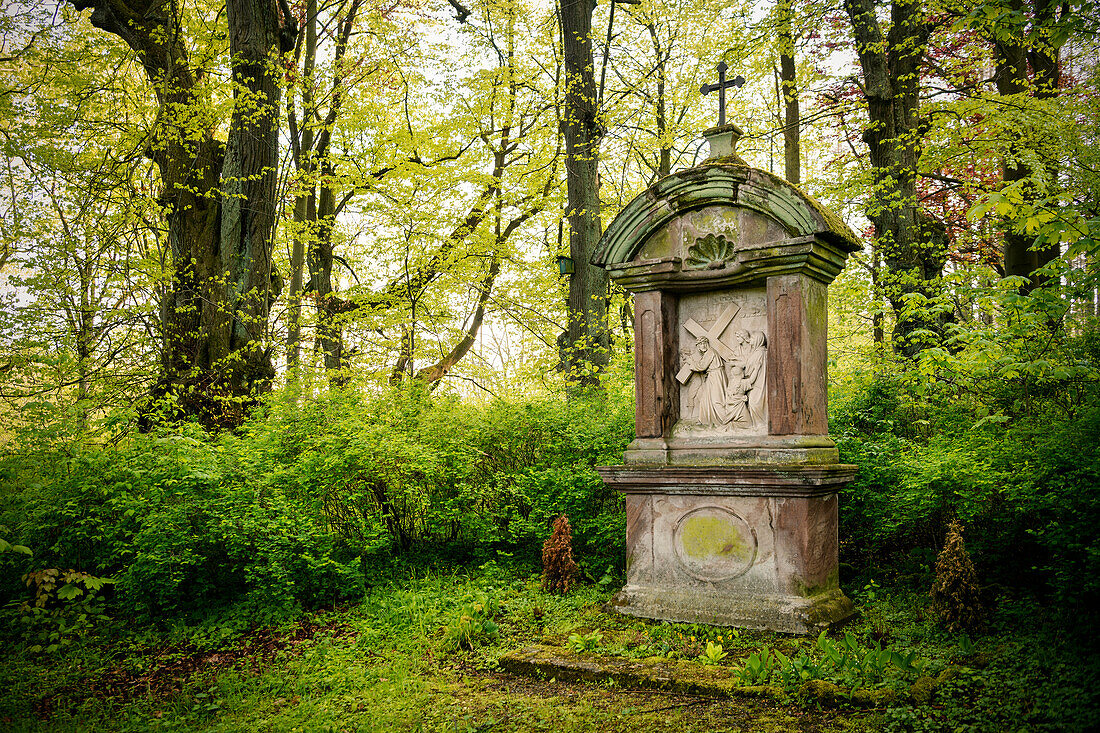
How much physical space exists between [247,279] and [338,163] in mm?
4361

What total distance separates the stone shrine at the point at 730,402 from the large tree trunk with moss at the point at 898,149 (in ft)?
14.6

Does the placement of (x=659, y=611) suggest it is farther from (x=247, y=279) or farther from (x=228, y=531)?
(x=247, y=279)

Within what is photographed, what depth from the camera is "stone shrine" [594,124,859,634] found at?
5.43 m

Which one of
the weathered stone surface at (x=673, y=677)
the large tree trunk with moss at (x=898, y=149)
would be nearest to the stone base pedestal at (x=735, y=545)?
the weathered stone surface at (x=673, y=677)

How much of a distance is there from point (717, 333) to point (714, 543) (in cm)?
173

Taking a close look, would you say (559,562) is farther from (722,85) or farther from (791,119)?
(791,119)

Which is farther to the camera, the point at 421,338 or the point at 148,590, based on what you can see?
the point at 421,338

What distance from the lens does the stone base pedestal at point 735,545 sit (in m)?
5.33

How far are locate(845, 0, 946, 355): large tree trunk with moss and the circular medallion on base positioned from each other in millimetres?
5347

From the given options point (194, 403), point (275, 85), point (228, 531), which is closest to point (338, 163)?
point (275, 85)

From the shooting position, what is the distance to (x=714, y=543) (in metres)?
5.69

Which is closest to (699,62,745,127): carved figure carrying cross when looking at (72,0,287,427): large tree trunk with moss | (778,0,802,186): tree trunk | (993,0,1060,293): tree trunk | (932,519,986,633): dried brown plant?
(932,519,986,633): dried brown plant

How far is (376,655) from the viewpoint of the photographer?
5391mm

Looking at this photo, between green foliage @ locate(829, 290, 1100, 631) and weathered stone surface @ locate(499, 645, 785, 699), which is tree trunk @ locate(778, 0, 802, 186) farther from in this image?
weathered stone surface @ locate(499, 645, 785, 699)
